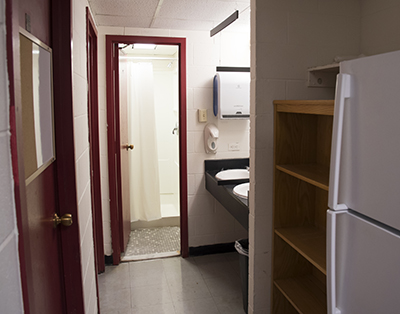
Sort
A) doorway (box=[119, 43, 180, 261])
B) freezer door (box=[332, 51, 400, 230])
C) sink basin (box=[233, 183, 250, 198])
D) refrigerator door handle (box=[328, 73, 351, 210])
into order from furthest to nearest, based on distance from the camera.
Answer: doorway (box=[119, 43, 180, 261]), sink basin (box=[233, 183, 250, 198]), refrigerator door handle (box=[328, 73, 351, 210]), freezer door (box=[332, 51, 400, 230])

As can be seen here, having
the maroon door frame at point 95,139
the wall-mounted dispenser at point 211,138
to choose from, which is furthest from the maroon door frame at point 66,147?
the wall-mounted dispenser at point 211,138

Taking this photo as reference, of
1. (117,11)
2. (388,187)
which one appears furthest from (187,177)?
(388,187)

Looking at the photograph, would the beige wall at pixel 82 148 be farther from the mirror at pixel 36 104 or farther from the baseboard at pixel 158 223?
the baseboard at pixel 158 223

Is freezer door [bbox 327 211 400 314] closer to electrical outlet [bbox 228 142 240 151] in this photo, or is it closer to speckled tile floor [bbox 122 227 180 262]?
electrical outlet [bbox 228 142 240 151]

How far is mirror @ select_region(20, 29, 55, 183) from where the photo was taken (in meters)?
1.01

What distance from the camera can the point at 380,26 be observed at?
179 cm

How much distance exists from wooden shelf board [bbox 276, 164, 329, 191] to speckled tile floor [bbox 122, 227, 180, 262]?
1.96 meters

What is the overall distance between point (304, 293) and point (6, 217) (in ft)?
5.34

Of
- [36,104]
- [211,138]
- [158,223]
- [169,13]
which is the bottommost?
[158,223]

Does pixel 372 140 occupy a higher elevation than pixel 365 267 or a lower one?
higher

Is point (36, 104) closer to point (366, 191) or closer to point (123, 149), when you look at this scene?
point (366, 191)

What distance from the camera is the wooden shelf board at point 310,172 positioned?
4.91ft

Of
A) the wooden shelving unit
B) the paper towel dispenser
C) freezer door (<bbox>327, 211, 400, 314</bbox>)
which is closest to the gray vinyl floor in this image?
the wooden shelving unit

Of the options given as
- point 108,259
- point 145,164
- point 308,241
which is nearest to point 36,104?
point 308,241
